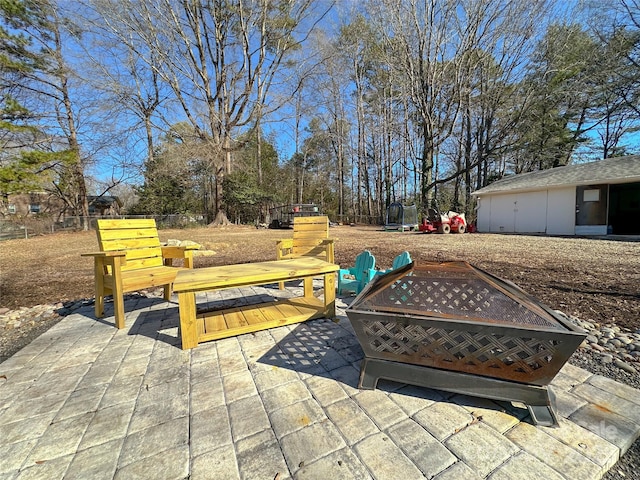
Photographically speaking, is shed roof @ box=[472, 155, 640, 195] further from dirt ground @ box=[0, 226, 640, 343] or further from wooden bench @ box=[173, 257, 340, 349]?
wooden bench @ box=[173, 257, 340, 349]

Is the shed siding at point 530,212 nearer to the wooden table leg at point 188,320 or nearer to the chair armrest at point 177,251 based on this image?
the chair armrest at point 177,251

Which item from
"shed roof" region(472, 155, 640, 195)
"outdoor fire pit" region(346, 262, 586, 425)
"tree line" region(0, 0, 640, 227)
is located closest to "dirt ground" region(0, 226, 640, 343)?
"outdoor fire pit" region(346, 262, 586, 425)

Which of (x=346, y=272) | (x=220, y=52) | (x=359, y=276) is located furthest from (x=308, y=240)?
(x=220, y=52)

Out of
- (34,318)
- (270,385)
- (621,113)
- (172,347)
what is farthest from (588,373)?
(621,113)

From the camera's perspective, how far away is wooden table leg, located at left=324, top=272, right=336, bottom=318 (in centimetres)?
261

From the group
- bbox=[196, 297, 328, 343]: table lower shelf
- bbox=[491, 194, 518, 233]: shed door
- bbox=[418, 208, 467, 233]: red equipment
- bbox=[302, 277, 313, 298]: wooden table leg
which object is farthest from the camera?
bbox=[491, 194, 518, 233]: shed door

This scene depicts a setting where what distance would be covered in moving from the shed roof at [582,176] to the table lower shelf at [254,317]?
13.3 m

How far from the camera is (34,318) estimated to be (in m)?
3.05

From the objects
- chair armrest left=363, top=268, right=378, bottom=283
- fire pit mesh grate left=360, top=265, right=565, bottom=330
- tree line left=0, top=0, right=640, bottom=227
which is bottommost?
chair armrest left=363, top=268, right=378, bottom=283

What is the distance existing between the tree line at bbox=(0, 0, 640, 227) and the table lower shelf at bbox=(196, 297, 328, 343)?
1381cm

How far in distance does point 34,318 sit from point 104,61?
1688cm

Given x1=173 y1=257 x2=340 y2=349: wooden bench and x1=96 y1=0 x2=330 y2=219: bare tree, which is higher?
x1=96 y1=0 x2=330 y2=219: bare tree

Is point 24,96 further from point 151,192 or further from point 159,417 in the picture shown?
point 159,417

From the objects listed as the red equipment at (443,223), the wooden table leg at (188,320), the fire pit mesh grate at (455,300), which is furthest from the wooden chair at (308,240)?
the red equipment at (443,223)
